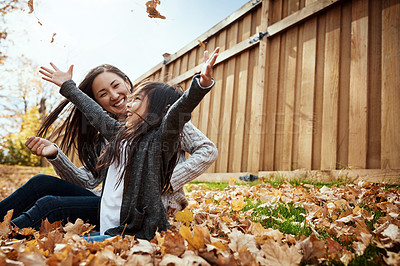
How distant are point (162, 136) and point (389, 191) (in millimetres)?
1717

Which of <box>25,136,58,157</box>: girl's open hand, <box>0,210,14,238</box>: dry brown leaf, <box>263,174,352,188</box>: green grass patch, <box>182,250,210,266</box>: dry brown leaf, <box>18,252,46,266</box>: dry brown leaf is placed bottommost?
<box>0,210,14,238</box>: dry brown leaf

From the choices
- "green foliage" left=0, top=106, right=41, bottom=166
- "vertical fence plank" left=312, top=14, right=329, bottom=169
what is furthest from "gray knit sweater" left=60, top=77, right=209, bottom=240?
"green foliage" left=0, top=106, right=41, bottom=166

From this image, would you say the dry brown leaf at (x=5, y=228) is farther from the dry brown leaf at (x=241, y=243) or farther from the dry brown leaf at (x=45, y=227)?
the dry brown leaf at (x=241, y=243)

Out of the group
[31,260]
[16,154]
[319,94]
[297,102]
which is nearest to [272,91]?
[297,102]

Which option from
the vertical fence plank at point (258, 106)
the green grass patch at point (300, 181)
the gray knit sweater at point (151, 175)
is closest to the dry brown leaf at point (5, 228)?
the gray knit sweater at point (151, 175)

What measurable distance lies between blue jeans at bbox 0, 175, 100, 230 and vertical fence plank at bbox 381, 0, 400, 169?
2.26 metres

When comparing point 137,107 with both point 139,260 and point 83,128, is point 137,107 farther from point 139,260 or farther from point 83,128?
point 83,128

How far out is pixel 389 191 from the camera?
2176mm

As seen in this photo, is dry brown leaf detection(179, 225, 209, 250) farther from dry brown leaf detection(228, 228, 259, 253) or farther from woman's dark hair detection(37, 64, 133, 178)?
woman's dark hair detection(37, 64, 133, 178)

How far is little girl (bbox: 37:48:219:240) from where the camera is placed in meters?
1.37

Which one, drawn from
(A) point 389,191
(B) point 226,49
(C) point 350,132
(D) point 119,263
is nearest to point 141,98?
(D) point 119,263

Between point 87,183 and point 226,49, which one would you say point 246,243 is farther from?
point 226,49

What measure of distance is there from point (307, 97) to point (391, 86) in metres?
0.82

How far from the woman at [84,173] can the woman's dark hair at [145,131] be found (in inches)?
4.5
